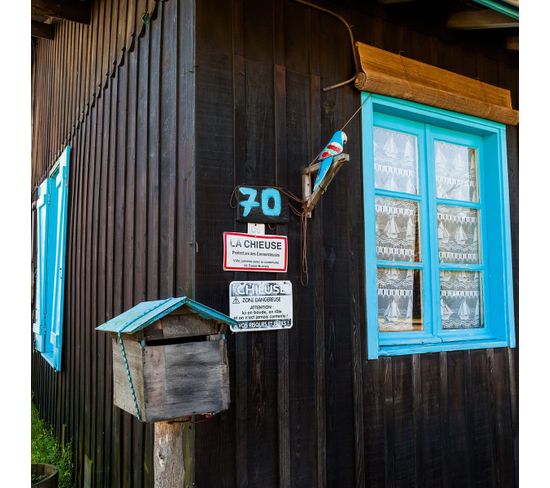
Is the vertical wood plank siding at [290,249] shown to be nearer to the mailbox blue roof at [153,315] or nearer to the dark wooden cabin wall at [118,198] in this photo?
the dark wooden cabin wall at [118,198]

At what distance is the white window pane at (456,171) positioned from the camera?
4.02 m

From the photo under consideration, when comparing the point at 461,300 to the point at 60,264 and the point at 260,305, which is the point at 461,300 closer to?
the point at 260,305

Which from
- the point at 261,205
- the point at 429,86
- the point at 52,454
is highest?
the point at 429,86

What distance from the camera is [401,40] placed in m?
3.77

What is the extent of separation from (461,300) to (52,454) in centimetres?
405

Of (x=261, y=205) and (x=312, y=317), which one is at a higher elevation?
(x=261, y=205)

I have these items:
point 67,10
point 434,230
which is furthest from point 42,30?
point 434,230

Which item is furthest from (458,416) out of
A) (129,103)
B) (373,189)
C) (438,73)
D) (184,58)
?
(129,103)

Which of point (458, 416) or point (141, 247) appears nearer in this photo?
point (141, 247)

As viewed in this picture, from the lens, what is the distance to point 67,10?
5.23m

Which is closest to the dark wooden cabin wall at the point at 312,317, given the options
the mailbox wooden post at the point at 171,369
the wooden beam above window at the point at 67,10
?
the mailbox wooden post at the point at 171,369

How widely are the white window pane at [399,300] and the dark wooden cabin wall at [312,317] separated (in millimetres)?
231

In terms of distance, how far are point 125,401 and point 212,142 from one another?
51.9 inches

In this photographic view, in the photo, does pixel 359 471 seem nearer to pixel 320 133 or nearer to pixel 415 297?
pixel 415 297
